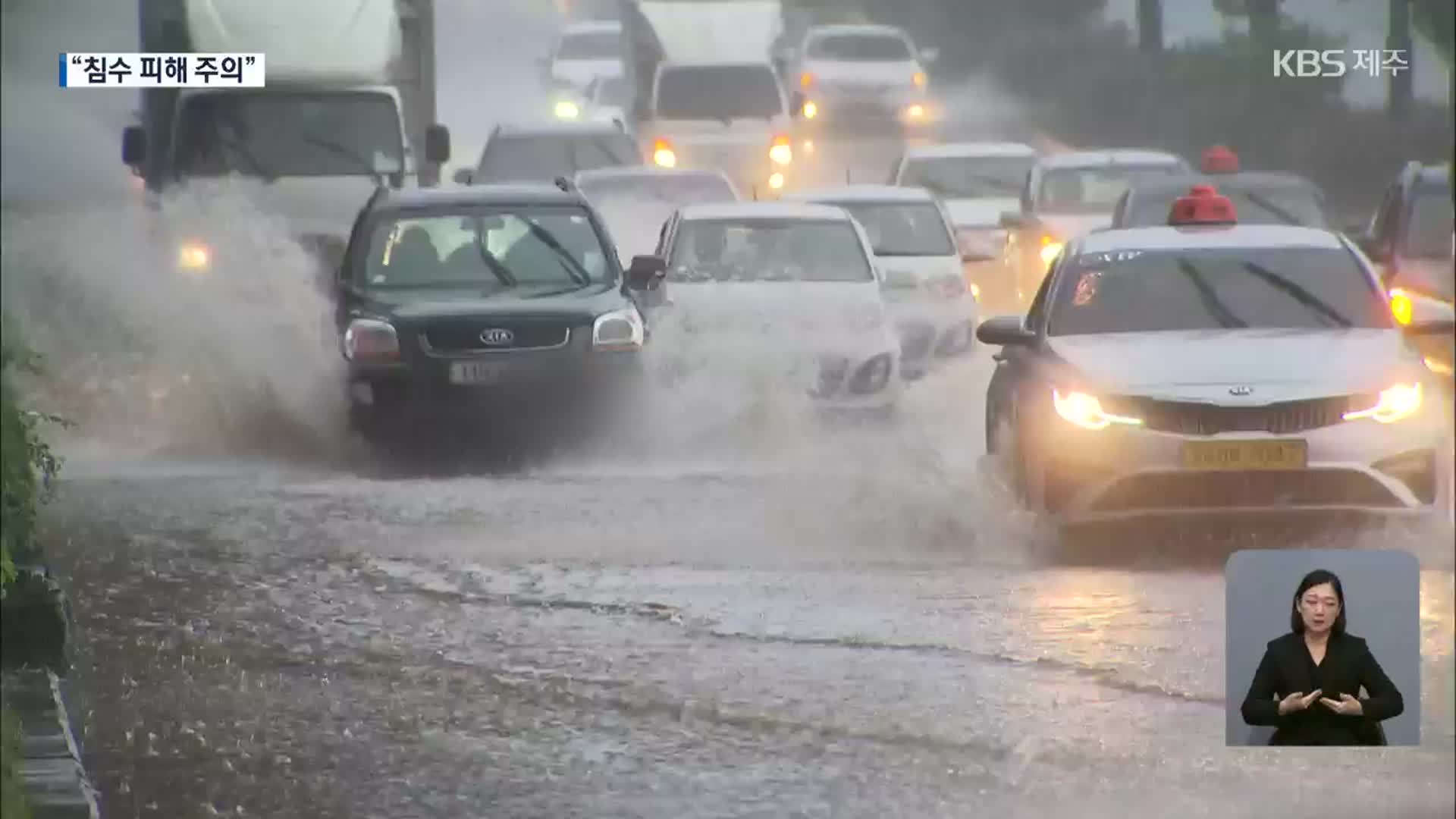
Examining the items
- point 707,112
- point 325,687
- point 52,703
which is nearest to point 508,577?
point 325,687

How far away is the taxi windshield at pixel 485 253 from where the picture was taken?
10.3 m

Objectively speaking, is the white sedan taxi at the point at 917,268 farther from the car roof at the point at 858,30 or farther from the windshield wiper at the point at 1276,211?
the windshield wiper at the point at 1276,211

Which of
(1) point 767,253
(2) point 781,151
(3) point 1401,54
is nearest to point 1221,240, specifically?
(3) point 1401,54

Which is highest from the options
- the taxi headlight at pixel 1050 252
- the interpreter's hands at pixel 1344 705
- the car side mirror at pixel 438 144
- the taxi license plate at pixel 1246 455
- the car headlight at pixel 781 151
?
the car side mirror at pixel 438 144

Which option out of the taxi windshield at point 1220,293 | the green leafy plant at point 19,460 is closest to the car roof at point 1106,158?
the taxi windshield at point 1220,293

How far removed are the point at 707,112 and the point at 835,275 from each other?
103cm

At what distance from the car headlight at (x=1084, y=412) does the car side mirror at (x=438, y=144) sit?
6.63 feet

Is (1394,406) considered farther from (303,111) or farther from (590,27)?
(303,111)

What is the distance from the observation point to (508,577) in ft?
32.6

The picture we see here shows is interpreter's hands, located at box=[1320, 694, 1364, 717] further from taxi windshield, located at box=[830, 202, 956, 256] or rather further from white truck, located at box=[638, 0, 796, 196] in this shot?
white truck, located at box=[638, 0, 796, 196]

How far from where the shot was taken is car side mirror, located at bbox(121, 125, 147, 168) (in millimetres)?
10211

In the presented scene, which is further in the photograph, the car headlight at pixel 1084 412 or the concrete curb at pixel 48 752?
the car headlight at pixel 1084 412

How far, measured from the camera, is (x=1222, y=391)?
33.3 feet

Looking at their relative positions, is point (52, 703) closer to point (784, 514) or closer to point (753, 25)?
point (784, 514)
